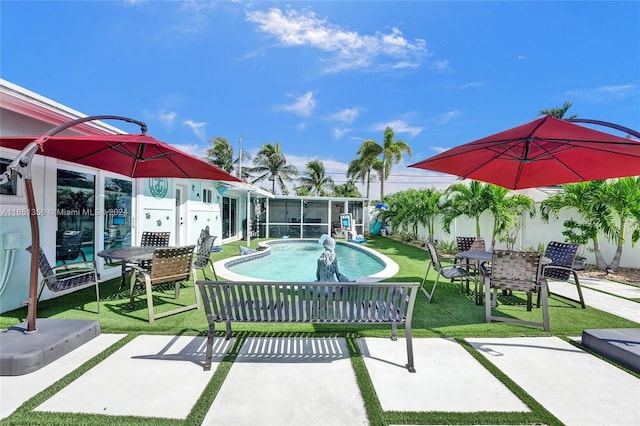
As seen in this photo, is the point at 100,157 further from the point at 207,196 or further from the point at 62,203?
the point at 207,196

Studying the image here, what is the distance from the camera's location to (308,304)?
9.21 ft

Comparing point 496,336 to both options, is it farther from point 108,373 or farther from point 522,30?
point 522,30

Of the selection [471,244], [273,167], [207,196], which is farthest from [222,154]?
[471,244]

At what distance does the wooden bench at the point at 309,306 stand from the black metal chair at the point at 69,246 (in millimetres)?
4219

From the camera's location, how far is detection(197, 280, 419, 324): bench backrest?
273 centimetres

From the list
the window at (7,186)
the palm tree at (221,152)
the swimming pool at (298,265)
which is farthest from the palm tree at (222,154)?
the window at (7,186)

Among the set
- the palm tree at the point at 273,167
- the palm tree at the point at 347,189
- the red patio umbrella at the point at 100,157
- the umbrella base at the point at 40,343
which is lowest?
the umbrella base at the point at 40,343

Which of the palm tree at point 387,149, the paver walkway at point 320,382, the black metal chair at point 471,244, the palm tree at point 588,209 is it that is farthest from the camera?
the palm tree at point 387,149

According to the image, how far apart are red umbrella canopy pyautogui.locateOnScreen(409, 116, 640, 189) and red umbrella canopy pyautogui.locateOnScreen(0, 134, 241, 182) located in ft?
11.2

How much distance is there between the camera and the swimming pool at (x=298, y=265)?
762 centimetres

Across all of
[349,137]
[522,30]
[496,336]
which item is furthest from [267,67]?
[349,137]

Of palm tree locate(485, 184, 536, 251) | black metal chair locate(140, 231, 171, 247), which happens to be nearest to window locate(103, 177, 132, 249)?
black metal chair locate(140, 231, 171, 247)

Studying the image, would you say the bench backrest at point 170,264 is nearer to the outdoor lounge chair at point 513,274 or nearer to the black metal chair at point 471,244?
the outdoor lounge chair at point 513,274

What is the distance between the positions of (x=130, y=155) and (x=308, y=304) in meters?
3.51
